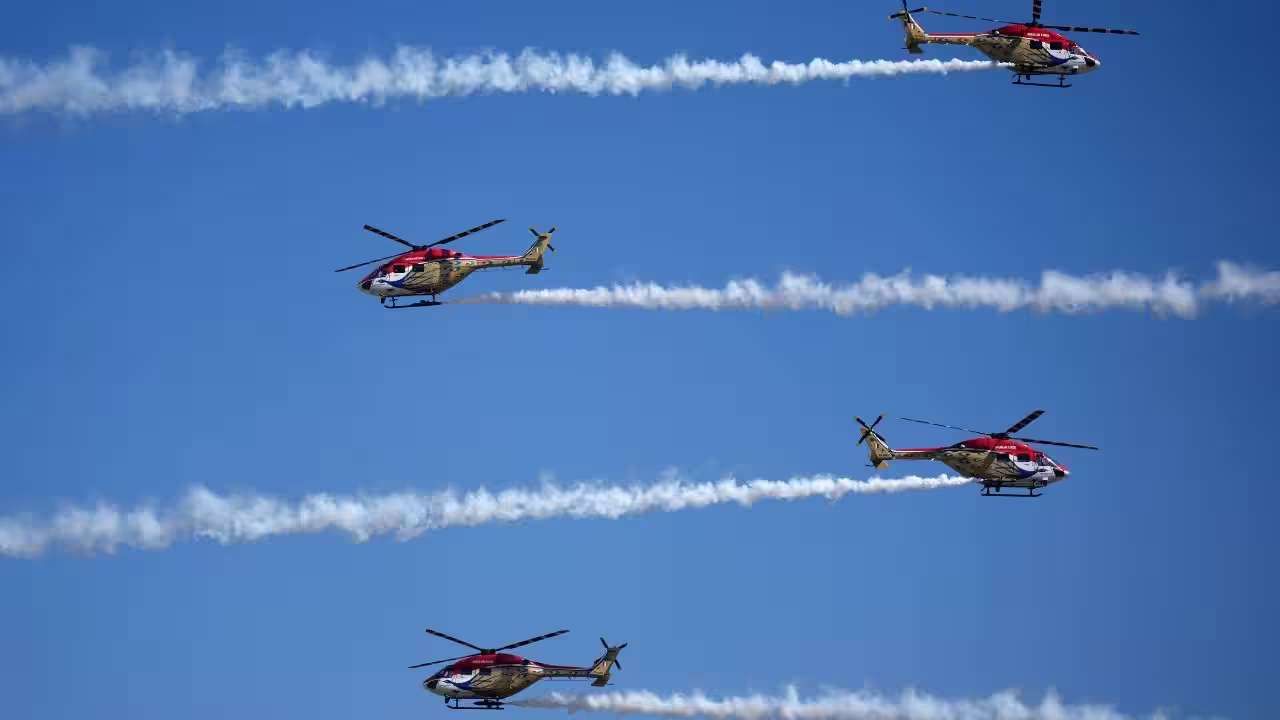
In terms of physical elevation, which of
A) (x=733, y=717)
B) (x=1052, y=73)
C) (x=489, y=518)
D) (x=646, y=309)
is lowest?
(x=733, y=717)

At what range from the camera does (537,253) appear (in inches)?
2918

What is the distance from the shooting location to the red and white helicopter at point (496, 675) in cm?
7144

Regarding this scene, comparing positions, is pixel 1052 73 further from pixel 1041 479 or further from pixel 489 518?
pixel 489 518

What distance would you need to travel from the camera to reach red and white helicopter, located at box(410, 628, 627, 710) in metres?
71.4

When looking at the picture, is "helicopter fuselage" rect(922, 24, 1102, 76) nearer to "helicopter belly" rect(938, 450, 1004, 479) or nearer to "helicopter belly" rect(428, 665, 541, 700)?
"helicopter belly" rect(938, 450, 1004, 479)

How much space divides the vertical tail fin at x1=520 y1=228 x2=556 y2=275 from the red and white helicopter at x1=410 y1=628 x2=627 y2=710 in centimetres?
1314

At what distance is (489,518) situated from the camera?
72.5 metres

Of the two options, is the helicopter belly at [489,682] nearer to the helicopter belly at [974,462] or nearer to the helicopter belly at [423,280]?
the helicopter belly at [423,280]

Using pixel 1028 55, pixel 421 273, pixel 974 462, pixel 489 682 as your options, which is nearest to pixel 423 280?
pixel 421 273

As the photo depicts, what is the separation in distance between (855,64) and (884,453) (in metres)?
14.7

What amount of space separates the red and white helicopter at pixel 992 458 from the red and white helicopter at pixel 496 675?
1180 centimetres

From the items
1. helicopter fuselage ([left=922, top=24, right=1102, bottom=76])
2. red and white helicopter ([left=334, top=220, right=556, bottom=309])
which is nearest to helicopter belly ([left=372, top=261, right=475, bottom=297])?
red and white helicopter ([left=334, top=220, right=556, bottom=309])

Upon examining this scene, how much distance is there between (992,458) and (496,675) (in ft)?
62.3

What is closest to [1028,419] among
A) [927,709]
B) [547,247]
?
[927,709]
